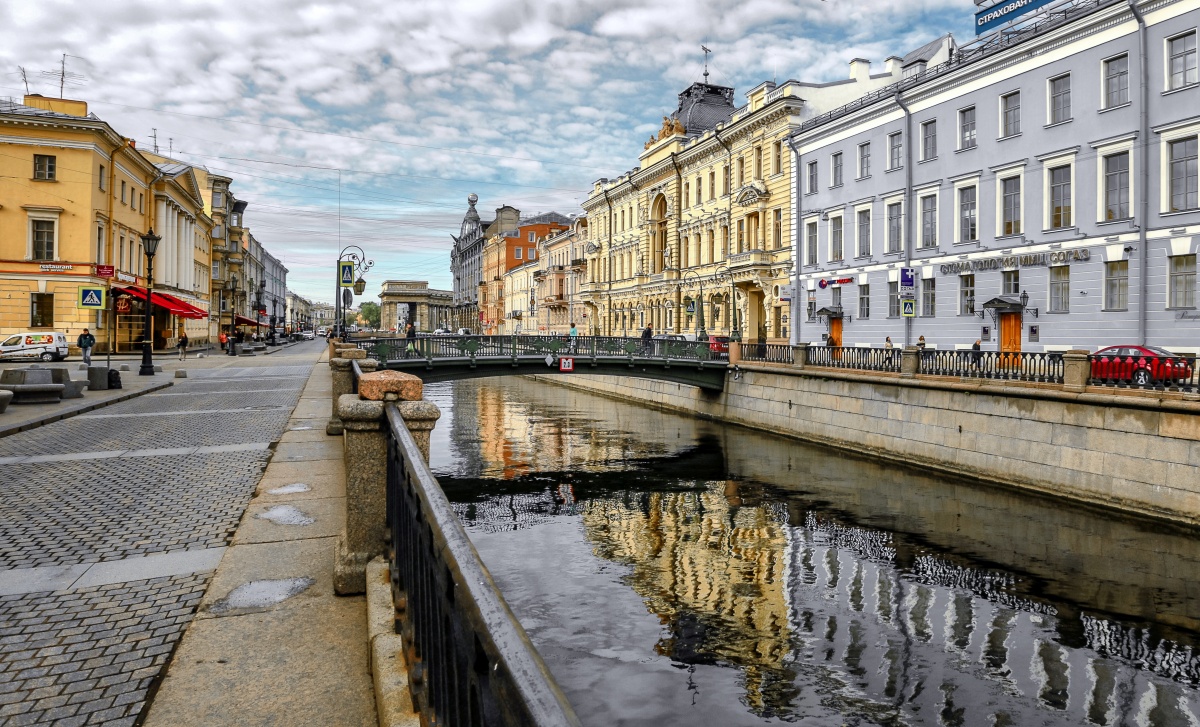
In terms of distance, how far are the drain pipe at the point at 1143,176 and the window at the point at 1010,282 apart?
169 inches

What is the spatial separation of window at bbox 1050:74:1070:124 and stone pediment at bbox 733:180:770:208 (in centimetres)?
1640

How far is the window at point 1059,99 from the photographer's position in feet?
79.5

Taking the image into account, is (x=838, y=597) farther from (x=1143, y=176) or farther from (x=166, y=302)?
(x=166, y=302)

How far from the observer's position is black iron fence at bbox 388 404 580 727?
5.06ft

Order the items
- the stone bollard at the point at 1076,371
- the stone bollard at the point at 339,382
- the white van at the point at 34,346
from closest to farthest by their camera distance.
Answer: the stone bollard at the point at 339,382
the stone bollard at the point at 1076,371
the white van at the point at 34,346

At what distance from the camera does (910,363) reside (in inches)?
869

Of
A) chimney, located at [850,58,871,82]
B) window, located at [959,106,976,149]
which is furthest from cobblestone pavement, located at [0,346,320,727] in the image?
chimney, located at [850,58,871,82]

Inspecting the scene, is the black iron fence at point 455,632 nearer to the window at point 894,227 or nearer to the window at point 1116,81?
Answer: the window at point 1116,81

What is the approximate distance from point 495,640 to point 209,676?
2950mm

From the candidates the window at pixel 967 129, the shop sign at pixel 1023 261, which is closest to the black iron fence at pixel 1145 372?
the shop sign at pixel 1023 261

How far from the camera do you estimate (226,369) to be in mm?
33875

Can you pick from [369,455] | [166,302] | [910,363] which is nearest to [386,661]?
[369,455]

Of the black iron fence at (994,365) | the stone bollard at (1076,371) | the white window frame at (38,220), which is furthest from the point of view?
the white window frame at (38,220)

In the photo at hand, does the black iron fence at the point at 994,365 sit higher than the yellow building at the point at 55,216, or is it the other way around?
the yellow building at the point at 55,216
